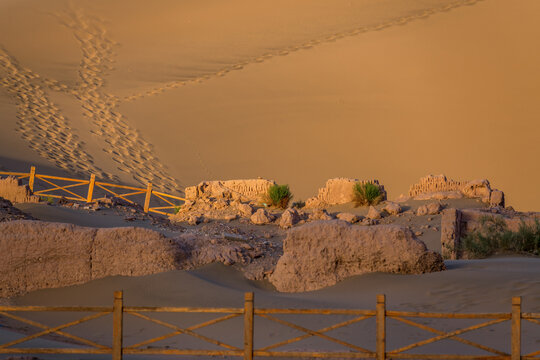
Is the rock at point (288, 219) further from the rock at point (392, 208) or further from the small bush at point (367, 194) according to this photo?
the small bush at point (367, 194)

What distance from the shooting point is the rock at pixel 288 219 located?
16781 mm

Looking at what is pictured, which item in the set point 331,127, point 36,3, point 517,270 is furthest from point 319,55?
point 517,270

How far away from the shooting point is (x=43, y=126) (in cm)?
Result: 3603

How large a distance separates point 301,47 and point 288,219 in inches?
1179

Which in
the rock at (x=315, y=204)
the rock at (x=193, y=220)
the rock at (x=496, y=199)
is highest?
the rock at (x=496, y=199)

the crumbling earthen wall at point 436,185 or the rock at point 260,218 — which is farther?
the crumbling earthen wall at point 436,185

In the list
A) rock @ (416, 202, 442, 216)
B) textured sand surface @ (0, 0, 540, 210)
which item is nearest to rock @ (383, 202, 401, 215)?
rock @ (416, 202, 442, 216)

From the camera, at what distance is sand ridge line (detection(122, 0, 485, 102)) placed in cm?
4253

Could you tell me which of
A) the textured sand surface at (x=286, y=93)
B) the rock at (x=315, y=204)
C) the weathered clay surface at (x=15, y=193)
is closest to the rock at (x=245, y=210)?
the rock at (x=315, y=204)

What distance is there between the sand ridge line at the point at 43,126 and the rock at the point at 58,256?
22.4m

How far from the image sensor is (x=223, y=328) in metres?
7.95

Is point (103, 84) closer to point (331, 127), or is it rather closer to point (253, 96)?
point (253, 96)

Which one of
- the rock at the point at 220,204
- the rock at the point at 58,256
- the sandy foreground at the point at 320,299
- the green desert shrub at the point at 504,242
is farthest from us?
the rock at the point at 220,204

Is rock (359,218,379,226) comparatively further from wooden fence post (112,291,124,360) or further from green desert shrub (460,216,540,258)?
wooden fence post (112,291,124,360)
